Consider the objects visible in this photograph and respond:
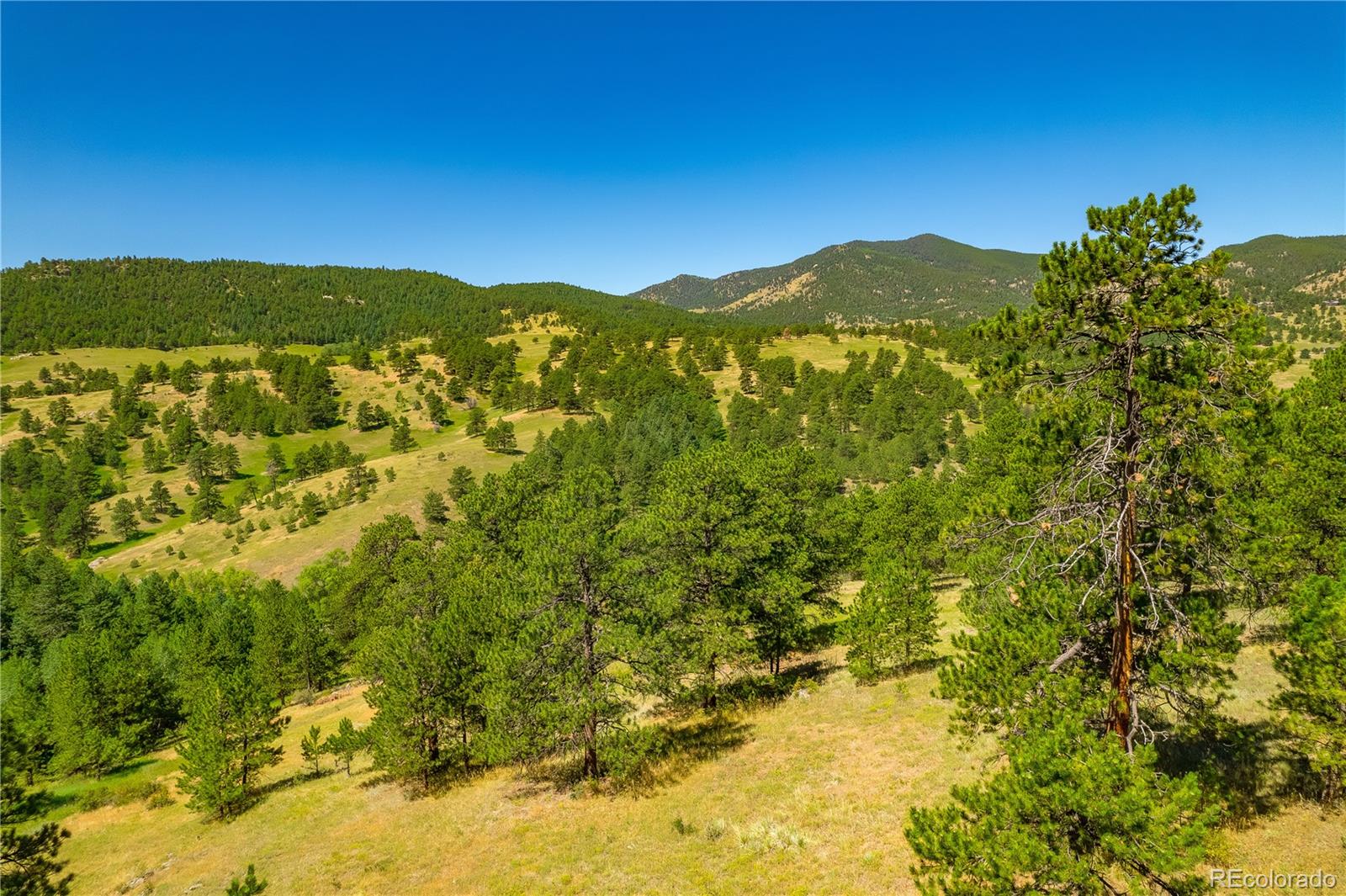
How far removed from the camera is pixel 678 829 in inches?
741

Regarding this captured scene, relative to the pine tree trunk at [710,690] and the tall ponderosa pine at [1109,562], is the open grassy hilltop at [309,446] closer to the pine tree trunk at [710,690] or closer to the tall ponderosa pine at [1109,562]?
the pine tree trunk at [710,690]

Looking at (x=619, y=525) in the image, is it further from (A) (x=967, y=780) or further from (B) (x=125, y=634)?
(B) (x=125, y=634)

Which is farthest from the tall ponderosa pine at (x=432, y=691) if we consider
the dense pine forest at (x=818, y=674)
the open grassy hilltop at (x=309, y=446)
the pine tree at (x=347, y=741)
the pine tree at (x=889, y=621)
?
the open grassy hilltop at (x=309, y=446)

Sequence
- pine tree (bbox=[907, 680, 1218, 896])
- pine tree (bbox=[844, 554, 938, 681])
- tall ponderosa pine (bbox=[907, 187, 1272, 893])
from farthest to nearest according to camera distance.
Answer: pine tree (bbox=[844, 554, 938, 681])
tall ponderosa pine (bbox=[907, 187, 1272, 893])
pine tree (bbox=[907, 680, 1218, 896])

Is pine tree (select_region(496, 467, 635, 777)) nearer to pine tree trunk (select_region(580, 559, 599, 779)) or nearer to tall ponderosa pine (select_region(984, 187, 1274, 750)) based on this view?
pine tree trunk (select_region(580, 559, 599, 779))

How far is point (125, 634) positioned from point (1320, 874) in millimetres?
84522

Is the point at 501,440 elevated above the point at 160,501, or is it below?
above

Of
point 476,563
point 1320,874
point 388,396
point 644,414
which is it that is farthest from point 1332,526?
point 388,396

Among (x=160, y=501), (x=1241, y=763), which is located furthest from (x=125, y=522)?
(x=1241, y=763)

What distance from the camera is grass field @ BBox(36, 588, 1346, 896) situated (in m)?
15.4

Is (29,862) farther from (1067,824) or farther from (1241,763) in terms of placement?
(1241,763)

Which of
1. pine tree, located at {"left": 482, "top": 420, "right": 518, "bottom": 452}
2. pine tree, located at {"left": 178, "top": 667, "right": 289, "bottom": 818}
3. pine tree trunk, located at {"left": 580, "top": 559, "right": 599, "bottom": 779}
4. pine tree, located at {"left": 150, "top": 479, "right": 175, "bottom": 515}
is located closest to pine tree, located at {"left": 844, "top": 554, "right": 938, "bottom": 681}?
pine tree trunk, located at {"left": 580, "top": 559, "right": 599, "bottom": 779}

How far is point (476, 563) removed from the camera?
40.3 meters

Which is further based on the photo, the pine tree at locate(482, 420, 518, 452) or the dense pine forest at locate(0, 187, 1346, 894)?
the pine tree at locate(482, 420, 518, 452)
